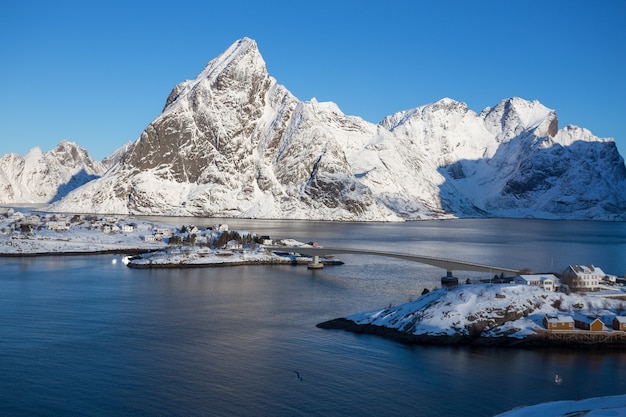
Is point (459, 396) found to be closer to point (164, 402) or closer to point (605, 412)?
point (605, 412)

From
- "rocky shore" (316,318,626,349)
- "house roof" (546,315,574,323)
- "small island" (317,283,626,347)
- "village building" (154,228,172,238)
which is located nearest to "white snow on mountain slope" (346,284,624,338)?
"small island" (317,283,626,347)

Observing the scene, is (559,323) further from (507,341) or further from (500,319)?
(507,341)

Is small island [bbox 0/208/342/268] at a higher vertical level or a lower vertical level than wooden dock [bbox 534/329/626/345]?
higher

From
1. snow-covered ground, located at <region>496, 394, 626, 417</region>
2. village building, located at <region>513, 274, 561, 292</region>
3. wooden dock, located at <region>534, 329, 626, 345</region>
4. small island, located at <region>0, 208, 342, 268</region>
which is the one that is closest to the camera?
snow-covered ground, located at <region>496, 394, 626, 417</region>

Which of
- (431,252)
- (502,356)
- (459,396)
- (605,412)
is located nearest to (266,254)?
(431,252)

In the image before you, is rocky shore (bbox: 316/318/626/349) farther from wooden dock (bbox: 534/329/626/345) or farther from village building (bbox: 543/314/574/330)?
village building (bbox: 543/314/574/330)
